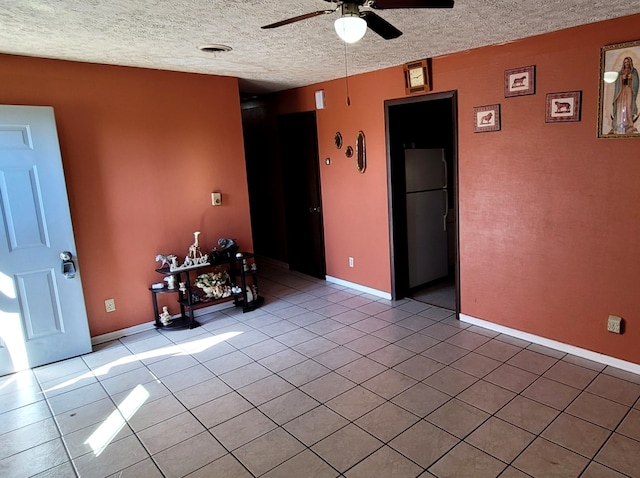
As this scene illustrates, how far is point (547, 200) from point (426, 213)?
67.3 inches

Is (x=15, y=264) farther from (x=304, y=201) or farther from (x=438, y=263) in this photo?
(x=438, y=263)

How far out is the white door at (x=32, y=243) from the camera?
3.19 metres

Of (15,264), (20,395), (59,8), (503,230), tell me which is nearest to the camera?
(59,8)

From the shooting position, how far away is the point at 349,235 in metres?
5.01

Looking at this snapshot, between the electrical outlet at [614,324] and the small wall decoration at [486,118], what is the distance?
1.62 m

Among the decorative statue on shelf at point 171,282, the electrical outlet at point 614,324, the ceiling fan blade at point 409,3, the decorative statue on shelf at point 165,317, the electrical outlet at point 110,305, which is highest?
the ceiling fan blade at point 409,3

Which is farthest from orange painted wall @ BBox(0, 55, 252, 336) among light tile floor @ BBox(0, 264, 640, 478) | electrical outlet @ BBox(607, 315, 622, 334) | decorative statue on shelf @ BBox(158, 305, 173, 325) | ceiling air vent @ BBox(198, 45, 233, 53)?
electrical outlet @ BBox(607, 315, 622, 334)

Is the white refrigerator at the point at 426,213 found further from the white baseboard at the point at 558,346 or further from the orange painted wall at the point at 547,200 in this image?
the white baseboard at the point at 558,346

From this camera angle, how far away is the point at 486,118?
3471 millimetres

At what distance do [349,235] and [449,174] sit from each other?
1.47 meters

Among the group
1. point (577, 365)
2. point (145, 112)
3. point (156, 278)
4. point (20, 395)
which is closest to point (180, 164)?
point (145, 112)

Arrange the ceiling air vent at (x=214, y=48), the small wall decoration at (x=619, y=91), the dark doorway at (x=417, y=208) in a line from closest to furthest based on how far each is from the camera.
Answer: the small wall decoration at (x=619, y=91)
the ceiling air vent at (x=214, y=48)
the dark doorway at (x=417, y=208)

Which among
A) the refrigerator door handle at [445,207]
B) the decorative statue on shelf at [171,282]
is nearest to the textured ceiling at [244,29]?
the refrigerator door handle at [445,207]

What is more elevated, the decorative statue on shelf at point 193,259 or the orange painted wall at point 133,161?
the orange painted wall at point 133,161
